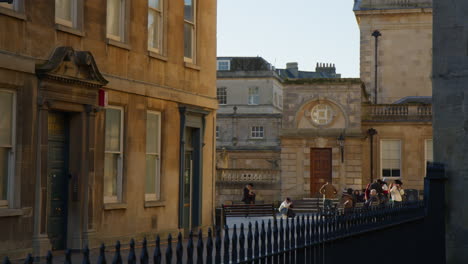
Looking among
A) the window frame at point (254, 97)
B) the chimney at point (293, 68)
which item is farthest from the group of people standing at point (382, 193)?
the chimney at point (293, 68)

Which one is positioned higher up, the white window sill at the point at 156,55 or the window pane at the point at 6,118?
the white window sill at the point at 156,55

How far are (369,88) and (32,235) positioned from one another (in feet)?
137

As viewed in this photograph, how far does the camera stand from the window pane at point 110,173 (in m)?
19.0

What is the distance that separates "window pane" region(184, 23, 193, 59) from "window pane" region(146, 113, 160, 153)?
8.81 feet

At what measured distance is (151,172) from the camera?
21.1 m

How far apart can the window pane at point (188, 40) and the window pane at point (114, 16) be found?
3792 mm

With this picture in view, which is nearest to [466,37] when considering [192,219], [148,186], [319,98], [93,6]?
[93,6]

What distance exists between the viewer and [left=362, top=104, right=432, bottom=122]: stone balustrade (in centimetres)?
4891

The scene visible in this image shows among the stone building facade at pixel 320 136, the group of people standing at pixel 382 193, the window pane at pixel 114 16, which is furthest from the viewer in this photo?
the stone building facade at pixel 320 136

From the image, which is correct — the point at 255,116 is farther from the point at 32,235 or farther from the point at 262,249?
the point at 262,249

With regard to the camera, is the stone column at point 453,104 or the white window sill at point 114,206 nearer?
the stone column at point 453,104

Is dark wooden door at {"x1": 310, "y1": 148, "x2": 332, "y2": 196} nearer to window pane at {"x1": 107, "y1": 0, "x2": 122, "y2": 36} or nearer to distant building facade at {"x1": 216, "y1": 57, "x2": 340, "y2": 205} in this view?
window pane at {"x1": 107, "y1": 0, "x2": 122, "y2": 36}

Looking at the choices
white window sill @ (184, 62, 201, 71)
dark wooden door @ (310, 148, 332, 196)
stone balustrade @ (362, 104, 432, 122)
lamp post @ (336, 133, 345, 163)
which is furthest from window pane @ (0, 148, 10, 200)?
stone balustrade @ (362, 104, 432, 122)

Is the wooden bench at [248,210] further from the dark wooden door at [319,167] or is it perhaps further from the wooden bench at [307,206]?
the dark wooden door at [319,167]
